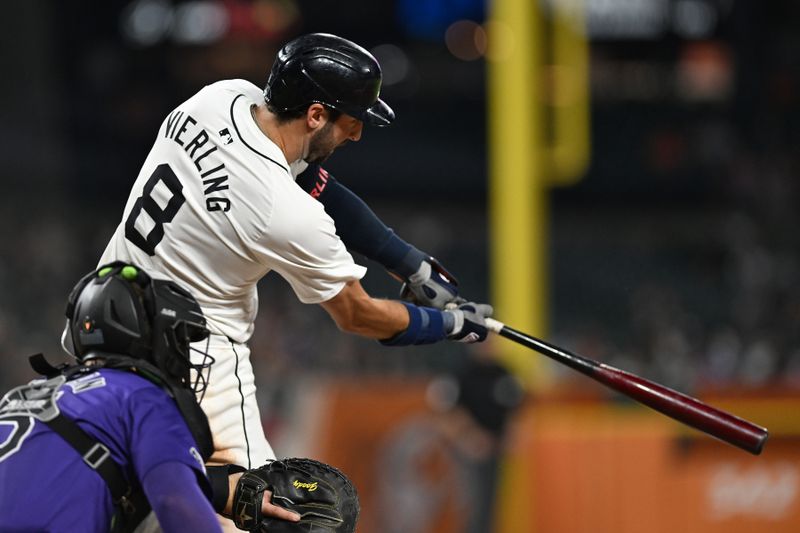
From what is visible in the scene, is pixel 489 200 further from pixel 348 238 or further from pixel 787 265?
pixel 348 238

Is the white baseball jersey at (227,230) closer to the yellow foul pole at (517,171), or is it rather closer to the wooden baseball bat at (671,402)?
the wooden baseball bat at (671,402)

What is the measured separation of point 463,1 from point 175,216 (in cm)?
917

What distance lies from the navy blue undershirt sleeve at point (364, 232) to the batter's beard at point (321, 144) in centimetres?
34

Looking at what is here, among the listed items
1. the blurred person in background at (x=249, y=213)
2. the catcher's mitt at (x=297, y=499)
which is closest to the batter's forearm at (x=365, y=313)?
the blurred person in background at (x=249, y=213)

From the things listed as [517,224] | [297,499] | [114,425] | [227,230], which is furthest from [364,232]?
[517,224]

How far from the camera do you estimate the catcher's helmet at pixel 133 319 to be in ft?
10.0

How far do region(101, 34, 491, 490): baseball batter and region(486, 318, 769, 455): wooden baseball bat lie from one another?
433mm

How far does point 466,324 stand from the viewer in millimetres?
4090

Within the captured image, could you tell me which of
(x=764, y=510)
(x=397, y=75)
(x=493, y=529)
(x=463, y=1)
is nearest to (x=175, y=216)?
(x=493, y=529)

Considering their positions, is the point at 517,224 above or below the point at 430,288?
below

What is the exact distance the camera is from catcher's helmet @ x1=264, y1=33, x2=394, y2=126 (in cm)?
371

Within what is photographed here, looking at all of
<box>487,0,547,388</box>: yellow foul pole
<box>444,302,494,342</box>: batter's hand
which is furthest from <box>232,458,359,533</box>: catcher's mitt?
<box>487,0,547,388</box>: yellow foul pole

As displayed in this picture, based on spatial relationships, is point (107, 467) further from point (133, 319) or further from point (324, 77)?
point (324, 77)

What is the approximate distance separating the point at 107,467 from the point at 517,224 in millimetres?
6730
